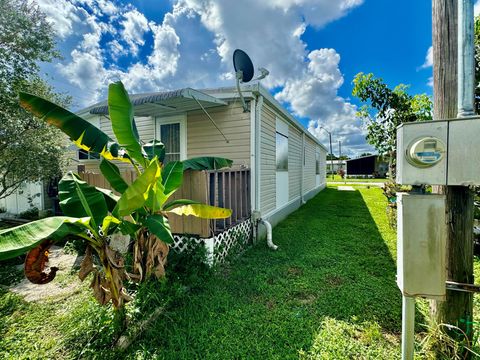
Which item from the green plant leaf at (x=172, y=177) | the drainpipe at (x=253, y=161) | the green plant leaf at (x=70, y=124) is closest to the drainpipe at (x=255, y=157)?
the drainpipe at (x=253, y=161)

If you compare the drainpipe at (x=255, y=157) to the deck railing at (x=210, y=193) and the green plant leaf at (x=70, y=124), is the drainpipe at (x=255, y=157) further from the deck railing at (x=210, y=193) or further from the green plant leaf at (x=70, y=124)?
the green plant leaf at (x=70, y=124)

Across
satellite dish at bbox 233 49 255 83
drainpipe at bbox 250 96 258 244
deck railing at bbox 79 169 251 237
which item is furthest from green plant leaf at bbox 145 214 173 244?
satellite dish at bbox 233 49 255 83

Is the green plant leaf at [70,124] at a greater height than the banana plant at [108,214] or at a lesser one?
greater

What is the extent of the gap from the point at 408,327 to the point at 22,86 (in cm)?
984

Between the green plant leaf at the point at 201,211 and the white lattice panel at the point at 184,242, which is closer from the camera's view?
the green plant leaf at the point at 201,211

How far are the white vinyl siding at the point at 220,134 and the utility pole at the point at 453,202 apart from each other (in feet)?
12.7

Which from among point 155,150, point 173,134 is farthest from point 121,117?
point 173,134

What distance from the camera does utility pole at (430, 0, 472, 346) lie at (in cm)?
192

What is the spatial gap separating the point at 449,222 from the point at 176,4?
8.24m

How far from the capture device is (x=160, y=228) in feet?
7.48

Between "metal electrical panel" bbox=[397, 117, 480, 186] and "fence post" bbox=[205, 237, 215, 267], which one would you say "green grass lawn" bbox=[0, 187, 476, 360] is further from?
"metal electrical panel" bbox=[397, 117, 480, 186]

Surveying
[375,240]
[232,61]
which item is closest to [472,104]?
[232,61]

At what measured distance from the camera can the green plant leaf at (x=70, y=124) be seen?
8.59 ft

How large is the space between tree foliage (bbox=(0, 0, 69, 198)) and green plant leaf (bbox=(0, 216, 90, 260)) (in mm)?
6396
